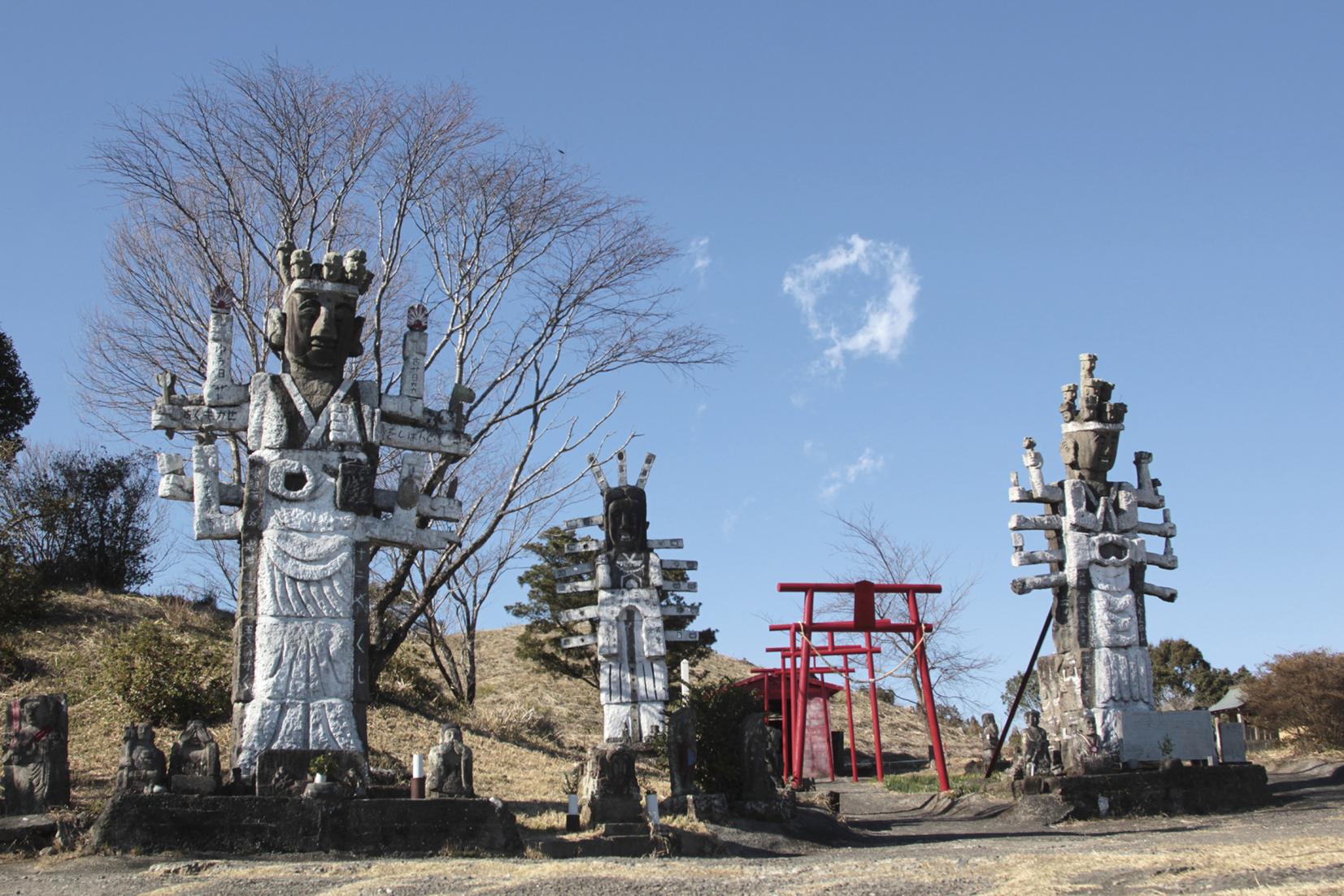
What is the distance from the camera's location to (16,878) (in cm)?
1003

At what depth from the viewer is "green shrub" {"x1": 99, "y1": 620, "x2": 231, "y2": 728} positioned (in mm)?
19672

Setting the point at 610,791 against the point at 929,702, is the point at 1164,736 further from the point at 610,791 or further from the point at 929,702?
the point at 610,791

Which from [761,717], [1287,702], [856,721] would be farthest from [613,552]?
[856,721]

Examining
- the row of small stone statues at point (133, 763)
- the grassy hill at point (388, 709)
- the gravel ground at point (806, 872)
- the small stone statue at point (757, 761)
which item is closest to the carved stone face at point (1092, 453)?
the small stone statue at point (757, 761)

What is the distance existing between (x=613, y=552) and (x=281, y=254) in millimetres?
8277

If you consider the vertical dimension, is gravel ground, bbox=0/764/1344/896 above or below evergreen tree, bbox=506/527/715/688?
below

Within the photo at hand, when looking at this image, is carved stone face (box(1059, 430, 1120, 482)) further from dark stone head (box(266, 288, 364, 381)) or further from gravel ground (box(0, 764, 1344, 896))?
dark stone head (box(266, 288, 364, 381))

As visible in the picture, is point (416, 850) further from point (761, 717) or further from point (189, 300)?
point (189, 300)

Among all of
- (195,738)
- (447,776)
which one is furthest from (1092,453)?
(195,738)

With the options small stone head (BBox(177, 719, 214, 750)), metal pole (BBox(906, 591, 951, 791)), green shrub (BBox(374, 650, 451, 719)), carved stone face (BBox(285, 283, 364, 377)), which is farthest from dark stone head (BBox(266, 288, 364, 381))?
green shrub (BBox(374, 650, 451, 719))

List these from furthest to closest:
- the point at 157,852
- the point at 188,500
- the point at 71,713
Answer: the point at 71,713
the point at 188,500
the point at 157,852

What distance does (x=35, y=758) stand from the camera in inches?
482

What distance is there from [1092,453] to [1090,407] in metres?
0.67

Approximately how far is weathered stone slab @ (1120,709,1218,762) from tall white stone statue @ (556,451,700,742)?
6626 mm
